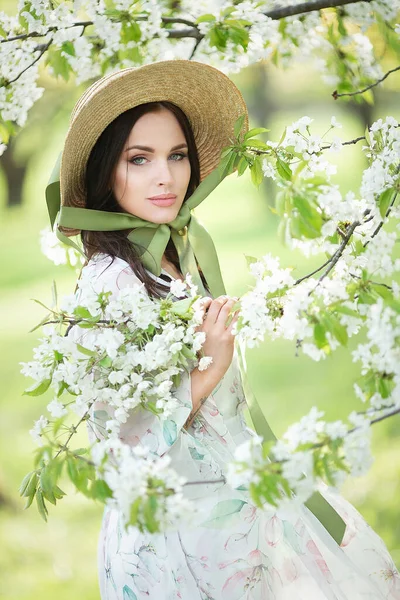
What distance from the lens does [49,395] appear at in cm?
562

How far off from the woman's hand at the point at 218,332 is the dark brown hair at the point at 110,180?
0.18m

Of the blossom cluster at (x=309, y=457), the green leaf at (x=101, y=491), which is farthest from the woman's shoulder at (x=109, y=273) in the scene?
the blossom cluster at (x=309, y=457)

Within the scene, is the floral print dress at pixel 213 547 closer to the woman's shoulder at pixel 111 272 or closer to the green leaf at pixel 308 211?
the woman's shoulder at pixel 111 272

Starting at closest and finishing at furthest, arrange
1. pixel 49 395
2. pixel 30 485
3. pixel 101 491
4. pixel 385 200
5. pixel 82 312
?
1. pixel 101 491
2. pixel 385 200
3. pixel 82 312
4. pixel 30 485
5. pixel 49 395

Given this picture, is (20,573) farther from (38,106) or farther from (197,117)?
(38,106)

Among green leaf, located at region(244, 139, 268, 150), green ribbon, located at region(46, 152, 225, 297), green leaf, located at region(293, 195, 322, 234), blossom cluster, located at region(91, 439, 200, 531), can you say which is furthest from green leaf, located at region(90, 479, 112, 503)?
green leaf, located at region(244, 139, 268, 150)

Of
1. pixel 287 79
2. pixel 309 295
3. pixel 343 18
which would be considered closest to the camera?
pixel 309 295

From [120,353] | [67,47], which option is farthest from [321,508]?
[67,47]

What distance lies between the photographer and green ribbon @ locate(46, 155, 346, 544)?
6.08 feet

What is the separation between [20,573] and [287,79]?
8.99 metres

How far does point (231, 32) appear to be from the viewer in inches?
78.0

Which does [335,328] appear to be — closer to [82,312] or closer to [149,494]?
[149,494]

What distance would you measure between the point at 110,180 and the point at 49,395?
394 cm

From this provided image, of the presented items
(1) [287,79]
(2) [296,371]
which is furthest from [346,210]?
(1) [287,79]
